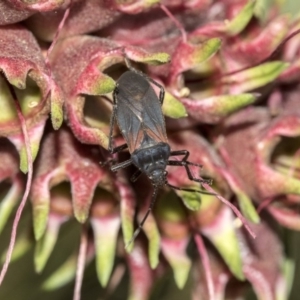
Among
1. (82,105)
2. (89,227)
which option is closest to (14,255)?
(89,227)

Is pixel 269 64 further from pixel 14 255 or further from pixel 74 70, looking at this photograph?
pixel 14 255

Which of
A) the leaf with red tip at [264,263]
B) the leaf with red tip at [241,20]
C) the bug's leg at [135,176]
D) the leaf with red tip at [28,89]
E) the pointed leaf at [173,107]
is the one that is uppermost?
the leaf with red tip at [241,20]

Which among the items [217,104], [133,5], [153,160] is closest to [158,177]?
[153,160]

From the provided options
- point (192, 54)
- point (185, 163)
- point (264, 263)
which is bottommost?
point (264, 263)

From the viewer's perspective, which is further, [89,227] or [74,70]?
[89,227]

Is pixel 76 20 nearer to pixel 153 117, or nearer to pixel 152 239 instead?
pixel 153 117

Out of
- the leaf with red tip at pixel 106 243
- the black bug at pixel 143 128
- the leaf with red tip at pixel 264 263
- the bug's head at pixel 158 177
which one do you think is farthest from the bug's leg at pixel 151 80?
the leaf with red tip at pixel 264 263

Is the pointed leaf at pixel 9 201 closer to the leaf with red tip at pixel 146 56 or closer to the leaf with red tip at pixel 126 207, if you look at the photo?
the leaf with red tip at pixel 126 207
